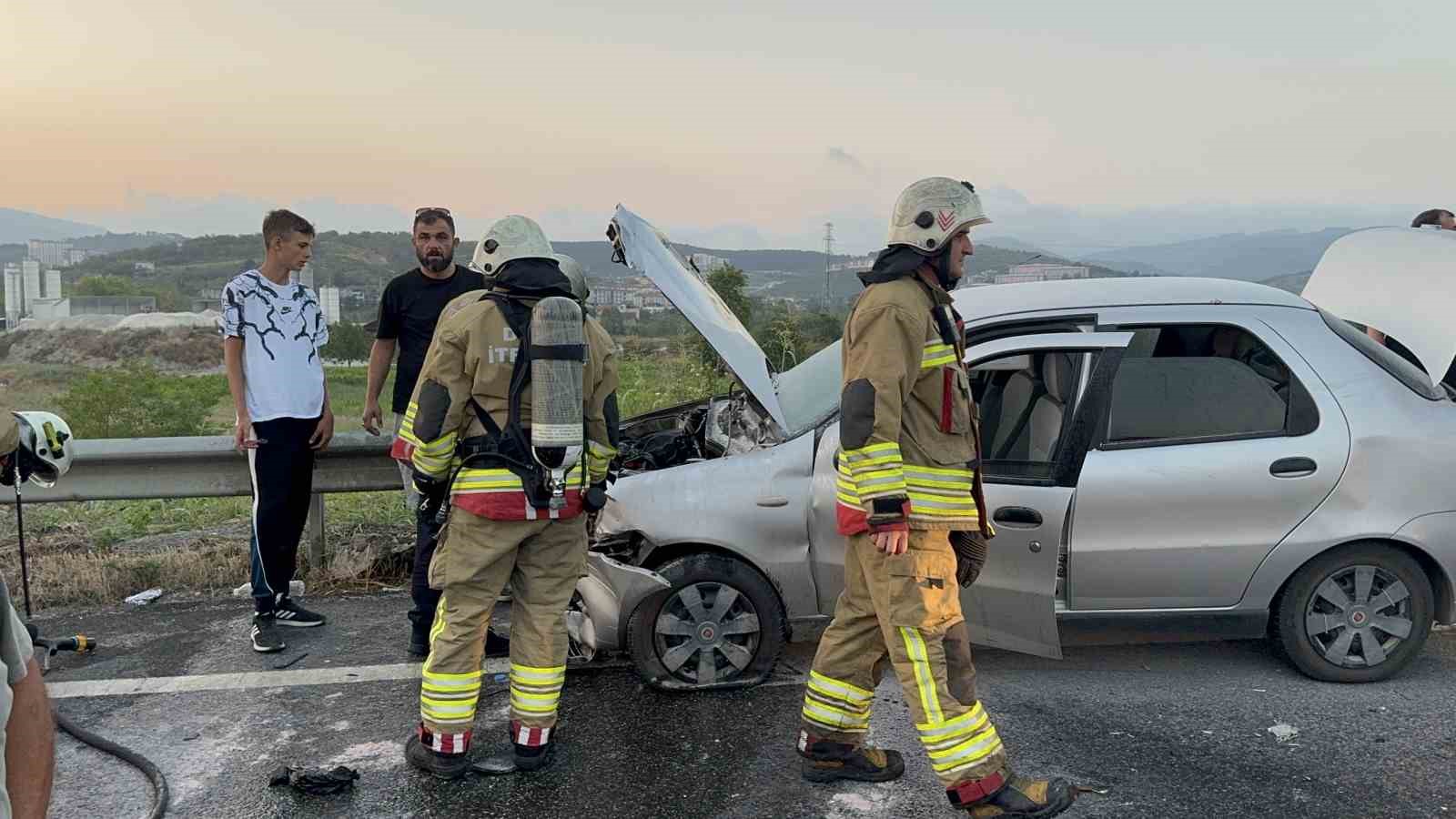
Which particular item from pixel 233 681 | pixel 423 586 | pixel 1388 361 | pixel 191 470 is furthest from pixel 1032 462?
pixel 191 470

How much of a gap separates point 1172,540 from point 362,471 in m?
3.97

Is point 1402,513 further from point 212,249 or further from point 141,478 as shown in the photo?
point 212,249

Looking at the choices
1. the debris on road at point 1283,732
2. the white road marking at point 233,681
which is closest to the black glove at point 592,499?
the white road marking at point 233,681

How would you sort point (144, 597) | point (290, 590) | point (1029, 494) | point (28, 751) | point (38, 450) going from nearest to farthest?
point (28, 751)
point (38, 450)
point (1029, 494)
point (144, 597)
point (290, 590)

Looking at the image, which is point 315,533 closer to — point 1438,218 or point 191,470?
point 191,470

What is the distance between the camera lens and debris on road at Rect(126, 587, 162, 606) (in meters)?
5.33

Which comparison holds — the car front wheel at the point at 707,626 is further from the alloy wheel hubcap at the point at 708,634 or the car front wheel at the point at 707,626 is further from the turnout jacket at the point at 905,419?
the turnout jacket at the point at 905,419

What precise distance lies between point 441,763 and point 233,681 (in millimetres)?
1359

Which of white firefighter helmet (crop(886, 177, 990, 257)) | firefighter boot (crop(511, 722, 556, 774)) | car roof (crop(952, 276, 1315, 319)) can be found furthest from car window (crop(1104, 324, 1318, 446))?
firefighter boot (crop(511, 722, 556, 774))

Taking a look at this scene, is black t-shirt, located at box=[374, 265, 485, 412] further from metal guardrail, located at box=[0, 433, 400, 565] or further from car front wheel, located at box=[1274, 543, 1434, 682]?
car front wheel, located at box=[1274, 543, 1434, 682]

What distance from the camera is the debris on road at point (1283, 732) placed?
147 inches

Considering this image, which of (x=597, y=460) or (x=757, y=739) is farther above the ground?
(x=597, y=460)

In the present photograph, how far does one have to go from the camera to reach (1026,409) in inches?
167

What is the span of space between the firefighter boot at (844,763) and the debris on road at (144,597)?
12.0 ft
